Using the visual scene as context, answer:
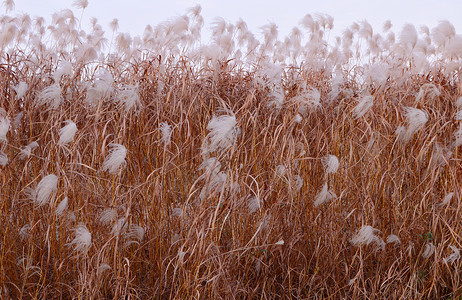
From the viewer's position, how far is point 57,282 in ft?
7.07

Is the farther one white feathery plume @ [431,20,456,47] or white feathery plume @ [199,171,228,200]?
white feathery plume @ [431,20,456,47]

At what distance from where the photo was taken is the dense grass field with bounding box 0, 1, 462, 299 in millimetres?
2127

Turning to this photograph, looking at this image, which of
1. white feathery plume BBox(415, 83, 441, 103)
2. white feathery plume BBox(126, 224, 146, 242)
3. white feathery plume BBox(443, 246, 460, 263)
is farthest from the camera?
white feathery plume BBox(415, 83, 441, 103)

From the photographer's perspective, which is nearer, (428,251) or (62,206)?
(62,206)

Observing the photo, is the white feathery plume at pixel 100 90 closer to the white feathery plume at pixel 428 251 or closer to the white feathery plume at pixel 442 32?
the white feathery plume at pixel 428 251

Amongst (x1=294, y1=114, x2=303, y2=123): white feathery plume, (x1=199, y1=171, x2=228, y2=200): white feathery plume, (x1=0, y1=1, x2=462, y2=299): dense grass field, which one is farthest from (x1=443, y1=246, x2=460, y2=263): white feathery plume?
(x1=199, y1=171, x2=228, y2=200): white feathery plume

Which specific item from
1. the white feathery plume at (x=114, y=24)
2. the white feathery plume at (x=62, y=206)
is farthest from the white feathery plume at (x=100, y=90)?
the white feathery plume at (x=114, y=24)

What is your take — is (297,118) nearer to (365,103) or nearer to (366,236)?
(365,103)

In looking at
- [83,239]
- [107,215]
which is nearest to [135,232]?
[107,215]

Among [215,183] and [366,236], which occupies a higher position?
[215,183]

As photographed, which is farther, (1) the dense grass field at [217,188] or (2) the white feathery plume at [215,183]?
(1) the dense grass field at [217,188]

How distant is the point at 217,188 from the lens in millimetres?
1866

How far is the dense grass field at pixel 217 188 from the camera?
2127 millimetres

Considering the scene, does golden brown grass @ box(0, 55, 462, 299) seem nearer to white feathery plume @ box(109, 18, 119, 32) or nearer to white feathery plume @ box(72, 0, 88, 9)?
white feathery plume @ box(72, 0, 88, 9)
